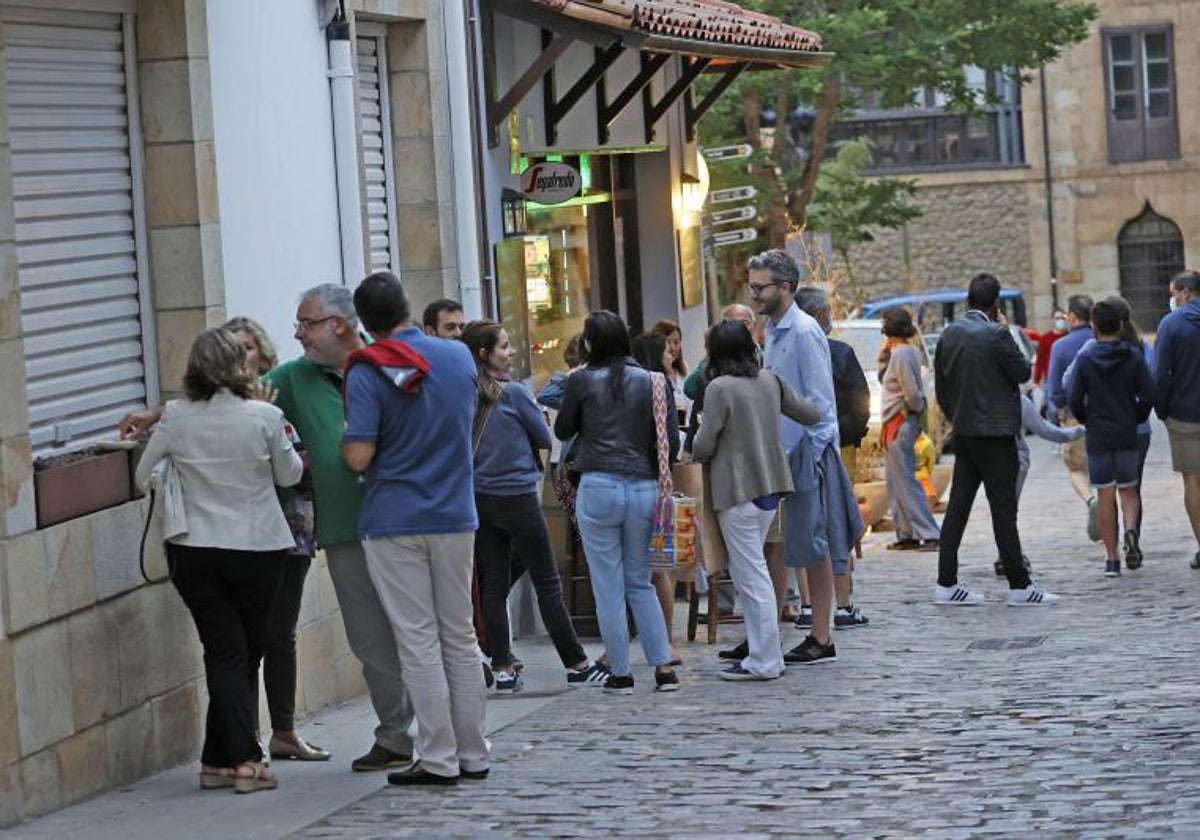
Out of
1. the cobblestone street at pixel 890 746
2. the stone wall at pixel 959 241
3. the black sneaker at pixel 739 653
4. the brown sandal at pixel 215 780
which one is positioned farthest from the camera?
the stone wall at pixel 959 241

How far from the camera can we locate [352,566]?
913 centimetres

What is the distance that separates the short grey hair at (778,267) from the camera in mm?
12258

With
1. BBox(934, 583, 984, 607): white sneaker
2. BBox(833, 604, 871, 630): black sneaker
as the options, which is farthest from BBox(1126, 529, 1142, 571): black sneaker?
BBox(833, 604, 871, 630): black sneaker

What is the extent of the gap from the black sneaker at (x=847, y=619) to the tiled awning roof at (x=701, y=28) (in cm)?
372

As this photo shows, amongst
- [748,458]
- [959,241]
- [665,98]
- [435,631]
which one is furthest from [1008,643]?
[959,241]

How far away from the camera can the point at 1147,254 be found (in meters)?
50.1

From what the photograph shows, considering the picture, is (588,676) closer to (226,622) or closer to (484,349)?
(484,349)

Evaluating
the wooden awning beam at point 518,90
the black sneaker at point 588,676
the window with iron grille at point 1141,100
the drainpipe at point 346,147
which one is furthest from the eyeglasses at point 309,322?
the window with iron grille at point 1141,100

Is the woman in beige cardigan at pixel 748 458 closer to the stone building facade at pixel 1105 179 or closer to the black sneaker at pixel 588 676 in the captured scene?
the black sneaker at pixel 588 676

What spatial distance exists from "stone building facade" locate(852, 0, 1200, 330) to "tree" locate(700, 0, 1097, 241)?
17.0m

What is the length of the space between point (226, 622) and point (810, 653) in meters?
4.01

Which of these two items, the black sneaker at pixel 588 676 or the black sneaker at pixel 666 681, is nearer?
the black sneaker at pixel 666 681

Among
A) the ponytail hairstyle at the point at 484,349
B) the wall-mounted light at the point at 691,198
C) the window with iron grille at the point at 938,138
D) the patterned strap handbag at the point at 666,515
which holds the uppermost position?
the window with iron grille at the point at 938,138

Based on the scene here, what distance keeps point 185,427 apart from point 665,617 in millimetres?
3901
